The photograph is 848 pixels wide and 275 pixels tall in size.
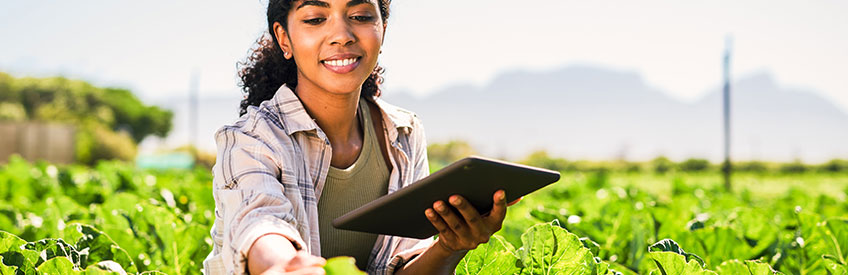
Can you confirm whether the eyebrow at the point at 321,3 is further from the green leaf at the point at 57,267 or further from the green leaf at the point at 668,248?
the green leaf at the point at 668,248

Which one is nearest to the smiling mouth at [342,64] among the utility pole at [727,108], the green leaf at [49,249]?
the green leaf at [49,249]

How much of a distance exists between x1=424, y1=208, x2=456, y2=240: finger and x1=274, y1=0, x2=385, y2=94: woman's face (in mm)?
448

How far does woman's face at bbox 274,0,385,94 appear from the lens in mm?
1675

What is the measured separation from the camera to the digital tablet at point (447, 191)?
124 cm

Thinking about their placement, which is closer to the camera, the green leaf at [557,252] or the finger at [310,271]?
the finger at [310,271]

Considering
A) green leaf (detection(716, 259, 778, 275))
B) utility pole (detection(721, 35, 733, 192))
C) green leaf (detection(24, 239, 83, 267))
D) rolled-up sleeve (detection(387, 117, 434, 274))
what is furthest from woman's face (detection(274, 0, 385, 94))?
utility pole (detection(721, 35, 733, 192))

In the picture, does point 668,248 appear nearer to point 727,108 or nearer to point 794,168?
point 727,108

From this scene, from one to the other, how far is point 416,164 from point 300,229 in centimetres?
60

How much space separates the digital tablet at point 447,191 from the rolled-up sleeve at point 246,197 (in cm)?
13

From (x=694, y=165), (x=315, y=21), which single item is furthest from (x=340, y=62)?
(x=694, y=165)

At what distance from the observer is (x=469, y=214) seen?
1436 mm

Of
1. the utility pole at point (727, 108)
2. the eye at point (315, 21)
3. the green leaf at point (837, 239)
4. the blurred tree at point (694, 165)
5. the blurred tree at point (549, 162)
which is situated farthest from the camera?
the blurred tree at point (549, 162)

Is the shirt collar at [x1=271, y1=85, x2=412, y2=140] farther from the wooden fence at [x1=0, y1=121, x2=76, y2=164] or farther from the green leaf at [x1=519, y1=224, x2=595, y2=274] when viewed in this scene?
the wooden fence at [x1=0, y1=121, x2=76, y2=164]

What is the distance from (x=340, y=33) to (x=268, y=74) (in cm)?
53
